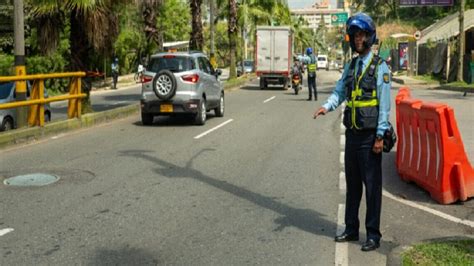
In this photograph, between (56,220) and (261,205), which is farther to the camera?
(261,205)

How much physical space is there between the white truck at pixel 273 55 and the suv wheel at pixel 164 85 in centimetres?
1896

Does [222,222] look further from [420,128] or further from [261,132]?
[261,132]

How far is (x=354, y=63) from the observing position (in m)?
5.75

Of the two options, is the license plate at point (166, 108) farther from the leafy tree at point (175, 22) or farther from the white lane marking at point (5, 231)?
the leafy tree at point (175, 22)

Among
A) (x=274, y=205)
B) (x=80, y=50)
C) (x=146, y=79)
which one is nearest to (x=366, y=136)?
(x=274, y=205)

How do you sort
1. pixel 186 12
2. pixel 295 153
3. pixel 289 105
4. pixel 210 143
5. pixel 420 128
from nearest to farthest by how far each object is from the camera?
pixel 420 128 < pixel 295 153 < pixel 210 143 < pixel 289 105 < pixel 186 12

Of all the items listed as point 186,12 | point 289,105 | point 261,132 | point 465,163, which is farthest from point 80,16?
point 186,12

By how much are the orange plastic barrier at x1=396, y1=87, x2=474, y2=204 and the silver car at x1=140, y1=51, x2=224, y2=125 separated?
758cm

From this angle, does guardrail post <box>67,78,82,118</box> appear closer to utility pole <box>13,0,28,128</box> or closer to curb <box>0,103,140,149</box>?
curb <box>0,103,140,149</box>

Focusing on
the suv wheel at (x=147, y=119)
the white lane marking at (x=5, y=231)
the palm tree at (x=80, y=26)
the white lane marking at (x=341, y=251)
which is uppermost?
the palm tree at (x=80, y=26)

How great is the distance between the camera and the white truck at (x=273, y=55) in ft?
110

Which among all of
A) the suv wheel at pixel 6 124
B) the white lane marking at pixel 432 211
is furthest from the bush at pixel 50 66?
the white lane marking at pixel 432 211

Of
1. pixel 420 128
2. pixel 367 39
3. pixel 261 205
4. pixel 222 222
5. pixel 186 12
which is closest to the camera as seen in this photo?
pixel 367 39

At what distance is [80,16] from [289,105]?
875cm
